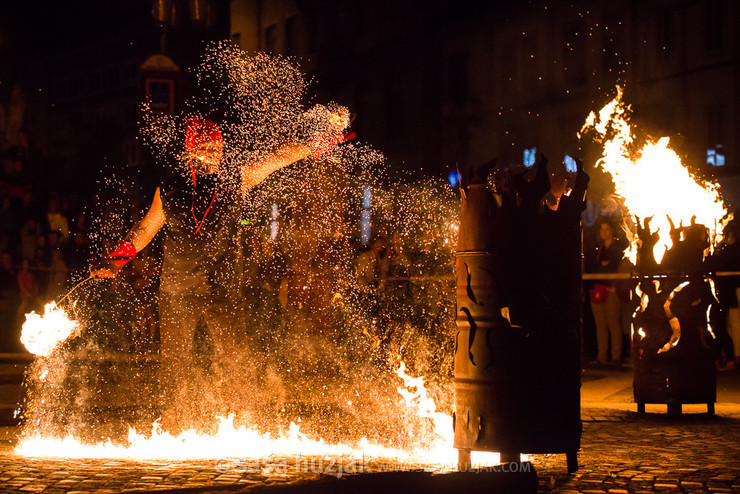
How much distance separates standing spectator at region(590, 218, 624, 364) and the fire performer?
823 centimetres

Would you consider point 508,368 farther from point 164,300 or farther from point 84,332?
point 84,332

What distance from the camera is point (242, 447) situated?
683 centimetres

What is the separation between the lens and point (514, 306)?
5.74 m

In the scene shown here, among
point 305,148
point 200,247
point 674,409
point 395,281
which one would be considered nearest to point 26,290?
point 395,281

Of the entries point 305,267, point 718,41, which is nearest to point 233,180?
point 305,267

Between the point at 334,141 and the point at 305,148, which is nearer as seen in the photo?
the point at 334,141

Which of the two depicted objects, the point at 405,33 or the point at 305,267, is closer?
the point at 305,267

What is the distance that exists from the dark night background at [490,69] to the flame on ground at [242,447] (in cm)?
1400

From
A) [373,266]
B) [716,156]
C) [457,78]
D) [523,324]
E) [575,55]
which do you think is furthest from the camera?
[457,78]

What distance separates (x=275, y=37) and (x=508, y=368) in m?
39.8

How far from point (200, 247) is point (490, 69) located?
102 ft

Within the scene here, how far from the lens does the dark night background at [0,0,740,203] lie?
30406 millimetres

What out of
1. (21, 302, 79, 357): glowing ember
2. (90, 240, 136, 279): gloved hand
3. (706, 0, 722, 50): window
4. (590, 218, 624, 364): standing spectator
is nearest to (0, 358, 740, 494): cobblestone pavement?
(21, 302, 79, 357): glowing ember

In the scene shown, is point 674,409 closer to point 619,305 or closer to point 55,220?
point 619,305
